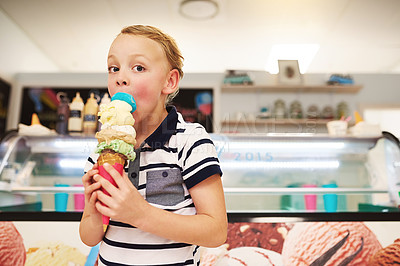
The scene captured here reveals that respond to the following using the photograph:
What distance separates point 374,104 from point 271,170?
16.3ft

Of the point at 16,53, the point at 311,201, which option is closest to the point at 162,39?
the point at 311,201

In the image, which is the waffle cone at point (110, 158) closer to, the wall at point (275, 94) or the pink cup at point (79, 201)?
the pink cup at point (79, 201)

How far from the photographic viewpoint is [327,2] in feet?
13.2

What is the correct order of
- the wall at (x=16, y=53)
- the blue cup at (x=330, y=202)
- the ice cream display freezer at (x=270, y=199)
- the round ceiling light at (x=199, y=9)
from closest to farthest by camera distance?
the ice cream display freezer at (x=270, y=199) → the blue cup at (x=330, y=202) → the round ceiling light at (x=199, y=9) → the wall at (x=16, y=53)

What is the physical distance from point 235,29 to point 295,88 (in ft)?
5.67

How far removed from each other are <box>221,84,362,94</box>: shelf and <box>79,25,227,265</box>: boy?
475 centimetres

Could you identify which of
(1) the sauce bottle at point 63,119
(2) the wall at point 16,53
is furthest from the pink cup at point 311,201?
(2) the wall at point 16,53

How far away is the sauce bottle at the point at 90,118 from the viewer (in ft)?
7.38

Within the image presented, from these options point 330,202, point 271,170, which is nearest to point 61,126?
point 271,170

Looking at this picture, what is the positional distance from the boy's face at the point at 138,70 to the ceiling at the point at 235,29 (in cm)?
365

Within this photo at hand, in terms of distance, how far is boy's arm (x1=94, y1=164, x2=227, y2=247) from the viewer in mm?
613

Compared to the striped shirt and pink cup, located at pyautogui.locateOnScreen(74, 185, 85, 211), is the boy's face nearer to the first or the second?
the striped shirt

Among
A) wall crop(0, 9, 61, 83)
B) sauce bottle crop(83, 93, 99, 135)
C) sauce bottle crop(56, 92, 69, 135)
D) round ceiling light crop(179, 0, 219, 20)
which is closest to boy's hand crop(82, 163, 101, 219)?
sauce bottle crop(83, 93, 99, 135)

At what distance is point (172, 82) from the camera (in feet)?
2.94
